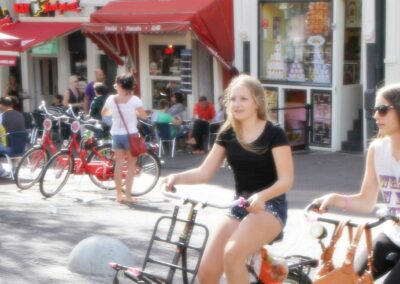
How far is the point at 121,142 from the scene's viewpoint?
461 inches

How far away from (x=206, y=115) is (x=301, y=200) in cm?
621

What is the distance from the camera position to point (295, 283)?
5.62m

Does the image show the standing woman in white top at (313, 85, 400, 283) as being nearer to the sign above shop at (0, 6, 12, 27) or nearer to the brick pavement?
the brick pavement

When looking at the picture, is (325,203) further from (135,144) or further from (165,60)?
(165,60)

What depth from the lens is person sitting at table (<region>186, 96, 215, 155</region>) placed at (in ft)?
57.9

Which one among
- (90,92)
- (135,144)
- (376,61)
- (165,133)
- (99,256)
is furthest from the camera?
(90,92)

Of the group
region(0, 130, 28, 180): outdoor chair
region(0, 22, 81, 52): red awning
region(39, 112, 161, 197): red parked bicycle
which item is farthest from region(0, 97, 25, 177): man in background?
region(0, 22, 81, 52): red awning

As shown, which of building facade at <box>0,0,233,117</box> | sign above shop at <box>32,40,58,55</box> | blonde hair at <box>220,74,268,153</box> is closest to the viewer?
blonde hair at <box>220,74,268,153</box>

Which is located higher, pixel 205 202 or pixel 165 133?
pixel 205 202

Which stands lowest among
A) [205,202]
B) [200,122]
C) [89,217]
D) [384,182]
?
[89,217]

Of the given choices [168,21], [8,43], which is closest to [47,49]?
[168,21]

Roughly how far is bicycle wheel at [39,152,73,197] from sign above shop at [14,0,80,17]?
9.93 m

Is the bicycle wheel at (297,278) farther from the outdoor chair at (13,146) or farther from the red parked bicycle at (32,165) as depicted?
the outdoor chair at (13,146)

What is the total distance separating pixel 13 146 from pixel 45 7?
890 cm
